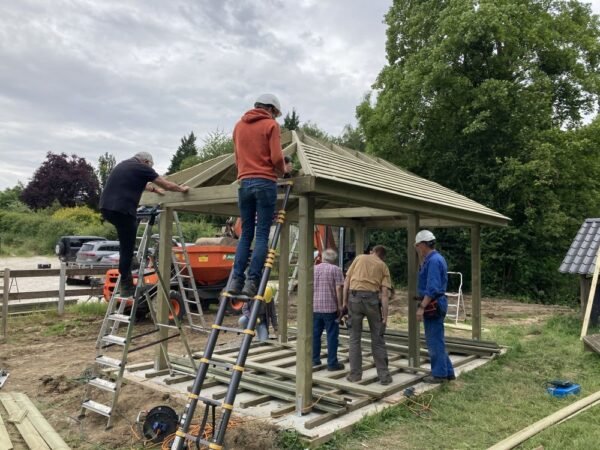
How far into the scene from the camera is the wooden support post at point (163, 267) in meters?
6.25

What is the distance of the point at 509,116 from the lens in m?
16.1

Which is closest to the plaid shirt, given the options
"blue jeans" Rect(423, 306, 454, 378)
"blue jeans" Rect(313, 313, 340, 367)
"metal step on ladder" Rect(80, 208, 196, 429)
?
"blue jeans" Rect(313, 313, 340, 367)

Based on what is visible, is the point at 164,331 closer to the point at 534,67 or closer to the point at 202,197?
the point at 202,197

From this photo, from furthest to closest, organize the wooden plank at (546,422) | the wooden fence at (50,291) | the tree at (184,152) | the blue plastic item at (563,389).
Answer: the tree at (184,152), the wooden fence at (50,291), the blue plastic item at (563,389), the wooden plank at (546,422)

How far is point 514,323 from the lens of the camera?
11523 millimetres

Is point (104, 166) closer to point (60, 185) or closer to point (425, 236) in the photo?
point (60, 185)

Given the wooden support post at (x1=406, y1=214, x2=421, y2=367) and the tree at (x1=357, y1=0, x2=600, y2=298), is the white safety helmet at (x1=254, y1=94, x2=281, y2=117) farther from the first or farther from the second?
the tree at (x1=357, y1=0, x2=600, y2=298)

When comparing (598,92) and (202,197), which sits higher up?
(598,92)

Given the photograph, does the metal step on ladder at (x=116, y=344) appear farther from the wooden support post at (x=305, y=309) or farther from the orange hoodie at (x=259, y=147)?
the orange hoodie at (x=259, y=147)

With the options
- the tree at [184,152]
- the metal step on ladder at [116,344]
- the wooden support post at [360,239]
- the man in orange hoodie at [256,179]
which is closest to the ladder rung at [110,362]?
the metal step on ladder at [116,344]

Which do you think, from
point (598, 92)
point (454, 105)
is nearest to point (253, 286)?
point (454, 105)

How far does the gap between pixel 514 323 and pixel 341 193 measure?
8556 millimetres

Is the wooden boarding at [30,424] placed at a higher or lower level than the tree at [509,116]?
lower

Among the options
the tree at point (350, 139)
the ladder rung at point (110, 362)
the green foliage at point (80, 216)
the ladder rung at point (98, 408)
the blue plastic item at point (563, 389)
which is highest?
the tree at point (350, 139)
